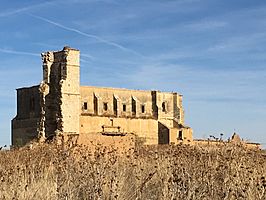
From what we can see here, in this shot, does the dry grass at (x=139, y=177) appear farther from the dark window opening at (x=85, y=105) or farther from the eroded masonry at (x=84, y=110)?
the dark window opening at (x=85, y=105)

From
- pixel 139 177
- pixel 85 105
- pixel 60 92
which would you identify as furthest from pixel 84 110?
pixel 139 177

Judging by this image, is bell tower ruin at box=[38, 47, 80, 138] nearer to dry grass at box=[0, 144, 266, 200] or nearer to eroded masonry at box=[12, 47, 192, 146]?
eroded masonry at box=[12, 47, 192, 146]

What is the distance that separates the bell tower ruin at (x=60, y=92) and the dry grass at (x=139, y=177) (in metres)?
39.4

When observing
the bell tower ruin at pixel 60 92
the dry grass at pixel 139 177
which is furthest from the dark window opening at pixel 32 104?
the dry grass at pixel 139 177

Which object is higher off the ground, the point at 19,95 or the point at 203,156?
the point at 19,95

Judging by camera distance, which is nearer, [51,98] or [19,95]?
[51,98]

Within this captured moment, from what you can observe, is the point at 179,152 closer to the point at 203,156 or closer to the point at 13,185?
the point at 203,156

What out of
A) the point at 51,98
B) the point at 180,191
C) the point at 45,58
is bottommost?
the point at 180,191

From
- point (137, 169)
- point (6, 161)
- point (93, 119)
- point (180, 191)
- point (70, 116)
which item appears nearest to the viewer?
point (180, 191)

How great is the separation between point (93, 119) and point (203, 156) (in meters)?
48.1

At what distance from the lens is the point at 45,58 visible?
56.0 m

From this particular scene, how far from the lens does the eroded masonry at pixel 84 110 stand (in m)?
52.4

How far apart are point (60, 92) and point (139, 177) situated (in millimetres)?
43625

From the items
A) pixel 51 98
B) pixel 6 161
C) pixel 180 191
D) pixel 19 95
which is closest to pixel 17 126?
pixel 19 95
